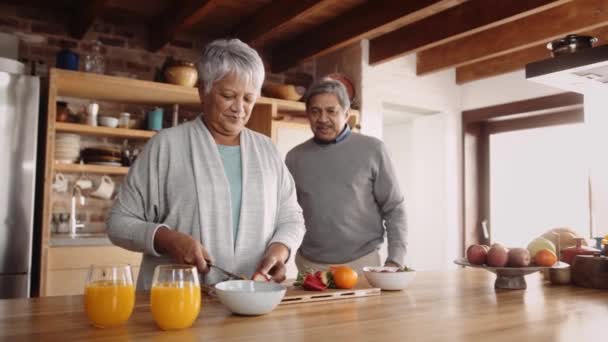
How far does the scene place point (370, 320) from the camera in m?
1.20

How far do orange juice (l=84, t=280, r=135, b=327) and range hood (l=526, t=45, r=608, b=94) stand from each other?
1631mm

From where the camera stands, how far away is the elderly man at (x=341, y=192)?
234 cm

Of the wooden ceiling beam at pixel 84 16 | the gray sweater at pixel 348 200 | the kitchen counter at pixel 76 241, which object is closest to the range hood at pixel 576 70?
the gray sweater at pixel 348 200

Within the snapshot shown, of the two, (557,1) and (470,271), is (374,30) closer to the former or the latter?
(557,1)

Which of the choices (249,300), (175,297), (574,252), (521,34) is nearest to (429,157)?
(521,34)

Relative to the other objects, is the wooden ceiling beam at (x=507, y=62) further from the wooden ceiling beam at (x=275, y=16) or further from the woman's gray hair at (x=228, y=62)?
the woman's gray hair at (x=228, y=62)

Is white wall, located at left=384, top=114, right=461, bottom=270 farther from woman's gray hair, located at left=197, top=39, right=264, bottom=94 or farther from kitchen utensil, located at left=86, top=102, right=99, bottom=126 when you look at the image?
woman's gray hair, located at left=197, top=39, right=264, bottom=94

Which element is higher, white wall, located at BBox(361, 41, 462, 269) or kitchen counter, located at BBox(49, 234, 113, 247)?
white wall, located at BBox(361, 41, 462, 269)

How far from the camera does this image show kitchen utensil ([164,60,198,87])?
12.0 ft

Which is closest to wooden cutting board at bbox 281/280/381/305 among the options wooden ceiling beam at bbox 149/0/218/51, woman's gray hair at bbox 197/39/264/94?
woman's gray hair at bbox 197/39/264/94

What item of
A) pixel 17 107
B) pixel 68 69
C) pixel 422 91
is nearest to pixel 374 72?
pixel 422 91

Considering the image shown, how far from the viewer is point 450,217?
4871 mm

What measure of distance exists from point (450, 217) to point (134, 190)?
3.82 meters

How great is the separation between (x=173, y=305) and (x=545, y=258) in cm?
118
